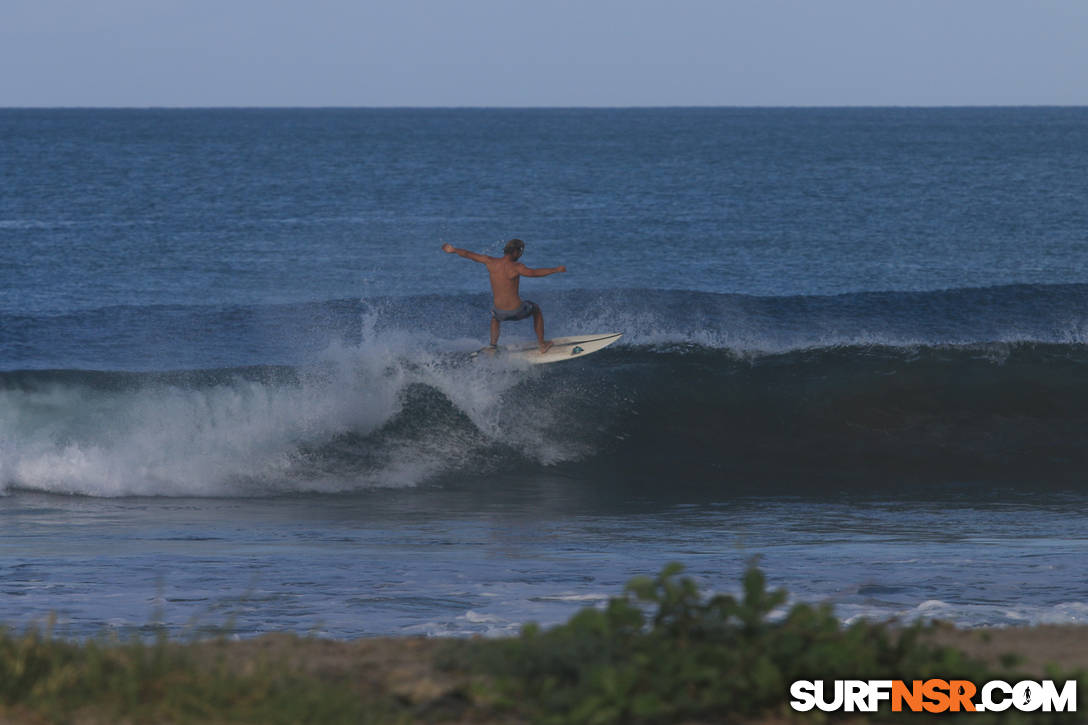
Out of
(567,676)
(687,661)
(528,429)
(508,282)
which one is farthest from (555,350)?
(687,661)

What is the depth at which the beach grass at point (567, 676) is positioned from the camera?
402 centimetres

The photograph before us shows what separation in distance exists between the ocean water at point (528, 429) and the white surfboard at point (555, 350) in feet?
0.81

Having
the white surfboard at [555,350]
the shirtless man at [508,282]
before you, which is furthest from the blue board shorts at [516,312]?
the white surfboard at [555,350]

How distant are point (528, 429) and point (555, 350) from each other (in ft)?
3.50

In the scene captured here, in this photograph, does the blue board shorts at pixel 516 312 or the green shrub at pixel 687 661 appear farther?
the blue board shorts at pixel 516 312

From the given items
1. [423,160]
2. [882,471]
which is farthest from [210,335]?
[423,160]

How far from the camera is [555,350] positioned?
15445 mm

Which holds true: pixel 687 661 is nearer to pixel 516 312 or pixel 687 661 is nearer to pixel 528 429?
pixel 516 312

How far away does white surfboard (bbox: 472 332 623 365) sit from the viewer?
15445 mm

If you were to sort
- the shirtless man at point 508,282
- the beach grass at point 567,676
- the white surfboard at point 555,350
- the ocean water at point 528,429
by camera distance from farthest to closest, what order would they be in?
1. the white surfboard at point 555,350
2. the shirtless man at point 508,282
3. the ocean water at point 528,429
4. the beach grass at point 567,676

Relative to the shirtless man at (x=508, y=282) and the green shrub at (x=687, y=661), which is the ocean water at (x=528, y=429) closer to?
the green shrub at (x=687, y=661)

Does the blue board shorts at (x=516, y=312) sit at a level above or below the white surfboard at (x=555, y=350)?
above

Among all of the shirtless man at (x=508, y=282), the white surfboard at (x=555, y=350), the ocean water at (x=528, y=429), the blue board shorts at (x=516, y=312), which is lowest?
the ocean water at (x=528, y=429)

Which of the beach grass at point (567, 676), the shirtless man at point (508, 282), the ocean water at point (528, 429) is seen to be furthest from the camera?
the shirtless man at point (508, 282)
